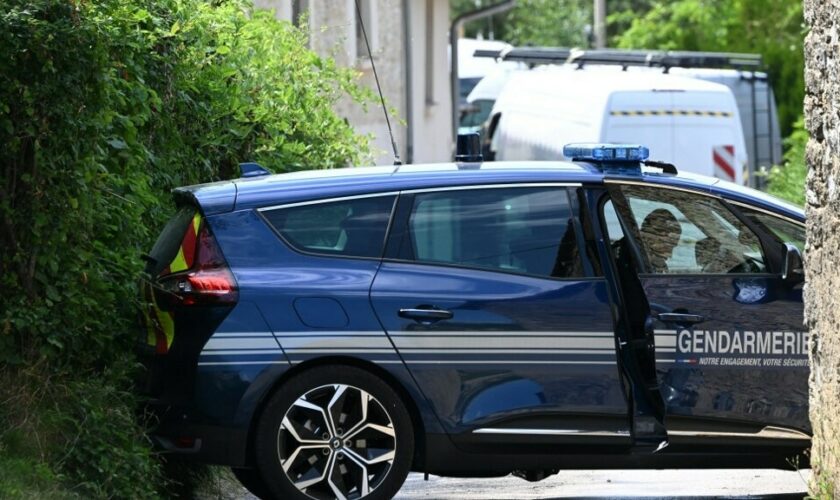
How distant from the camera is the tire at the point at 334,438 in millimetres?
6895

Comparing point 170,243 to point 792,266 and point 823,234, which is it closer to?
point 792,266

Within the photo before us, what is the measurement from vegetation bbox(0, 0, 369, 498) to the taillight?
447 mm

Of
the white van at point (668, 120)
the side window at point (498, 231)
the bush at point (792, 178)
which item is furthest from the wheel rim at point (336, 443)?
the white van at point (668, 120)

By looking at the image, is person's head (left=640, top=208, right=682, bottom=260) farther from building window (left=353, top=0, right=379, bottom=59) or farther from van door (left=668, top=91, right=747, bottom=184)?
building window (left=353, top=0, right=379, bottom=59)

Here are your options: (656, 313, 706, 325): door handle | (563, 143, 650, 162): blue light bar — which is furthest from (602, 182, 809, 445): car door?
(563, 143, 650, 162): blue light bar

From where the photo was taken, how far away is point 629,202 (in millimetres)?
7312

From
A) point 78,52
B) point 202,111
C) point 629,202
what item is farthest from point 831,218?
point 202,111

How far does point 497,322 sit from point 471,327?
4.4 inches

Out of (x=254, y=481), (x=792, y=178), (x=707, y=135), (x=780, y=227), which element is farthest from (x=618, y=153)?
(x=707, y=135)

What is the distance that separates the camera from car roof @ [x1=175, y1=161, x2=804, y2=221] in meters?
7.14

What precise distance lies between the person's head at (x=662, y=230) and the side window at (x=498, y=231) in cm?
33

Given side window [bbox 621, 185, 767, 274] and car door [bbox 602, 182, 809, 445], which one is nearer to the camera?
car door [bbox 602, 182, 809, 445]

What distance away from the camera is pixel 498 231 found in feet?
23.6

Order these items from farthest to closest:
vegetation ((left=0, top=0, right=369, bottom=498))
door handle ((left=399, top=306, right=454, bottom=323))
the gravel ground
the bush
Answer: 1. the bush
2. the gravel ground
3. door handle ((left=399, top=306, right=454, bottom=323))
4. vegetation ((left=0, top=0, right=369, bottom=498))
